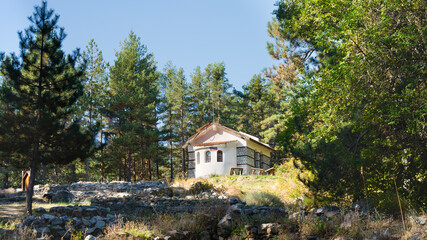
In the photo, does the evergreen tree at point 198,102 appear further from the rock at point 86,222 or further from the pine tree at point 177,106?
the rock at point 86,222

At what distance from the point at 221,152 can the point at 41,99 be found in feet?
51.1

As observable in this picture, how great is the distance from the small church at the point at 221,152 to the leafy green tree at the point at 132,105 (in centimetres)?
435

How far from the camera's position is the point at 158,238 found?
9266mm

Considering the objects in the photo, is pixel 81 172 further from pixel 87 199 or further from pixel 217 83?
pixel 87 199

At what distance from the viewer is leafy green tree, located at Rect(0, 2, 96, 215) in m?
14.2

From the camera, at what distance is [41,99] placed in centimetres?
1469

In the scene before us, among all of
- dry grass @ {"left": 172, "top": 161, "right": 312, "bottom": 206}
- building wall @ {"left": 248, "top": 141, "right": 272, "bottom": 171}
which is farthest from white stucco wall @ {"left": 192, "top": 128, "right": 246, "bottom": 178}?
dry grass @ {"left": 172, "top": 161, "right": 312, "bottom": 206}

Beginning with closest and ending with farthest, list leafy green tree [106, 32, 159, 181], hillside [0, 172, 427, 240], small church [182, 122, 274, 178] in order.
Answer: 1. hillside [0, 172, 427, 240]
2. small church [182, 122, 274, 178]
3. leafy green tree [106, 32, 159, 181]

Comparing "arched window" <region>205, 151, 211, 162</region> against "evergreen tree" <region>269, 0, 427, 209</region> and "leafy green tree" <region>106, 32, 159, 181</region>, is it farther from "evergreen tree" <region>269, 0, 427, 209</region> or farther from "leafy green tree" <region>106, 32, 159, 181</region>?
"evergreen tree" <region>269, 0, 427, 209</region>

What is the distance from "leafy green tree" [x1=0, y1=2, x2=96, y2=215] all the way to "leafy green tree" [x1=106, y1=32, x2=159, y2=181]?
46.3 feet

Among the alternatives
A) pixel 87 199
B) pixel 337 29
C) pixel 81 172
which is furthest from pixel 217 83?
pixel 337 29

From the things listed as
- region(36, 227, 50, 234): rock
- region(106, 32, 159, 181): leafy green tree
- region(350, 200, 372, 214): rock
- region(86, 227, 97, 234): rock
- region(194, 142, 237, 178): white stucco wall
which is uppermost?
region(106, 32, 159, 181): leafy green tree

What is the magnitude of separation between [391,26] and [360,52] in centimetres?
115

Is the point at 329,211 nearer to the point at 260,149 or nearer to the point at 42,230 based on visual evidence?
the point at 42,230
